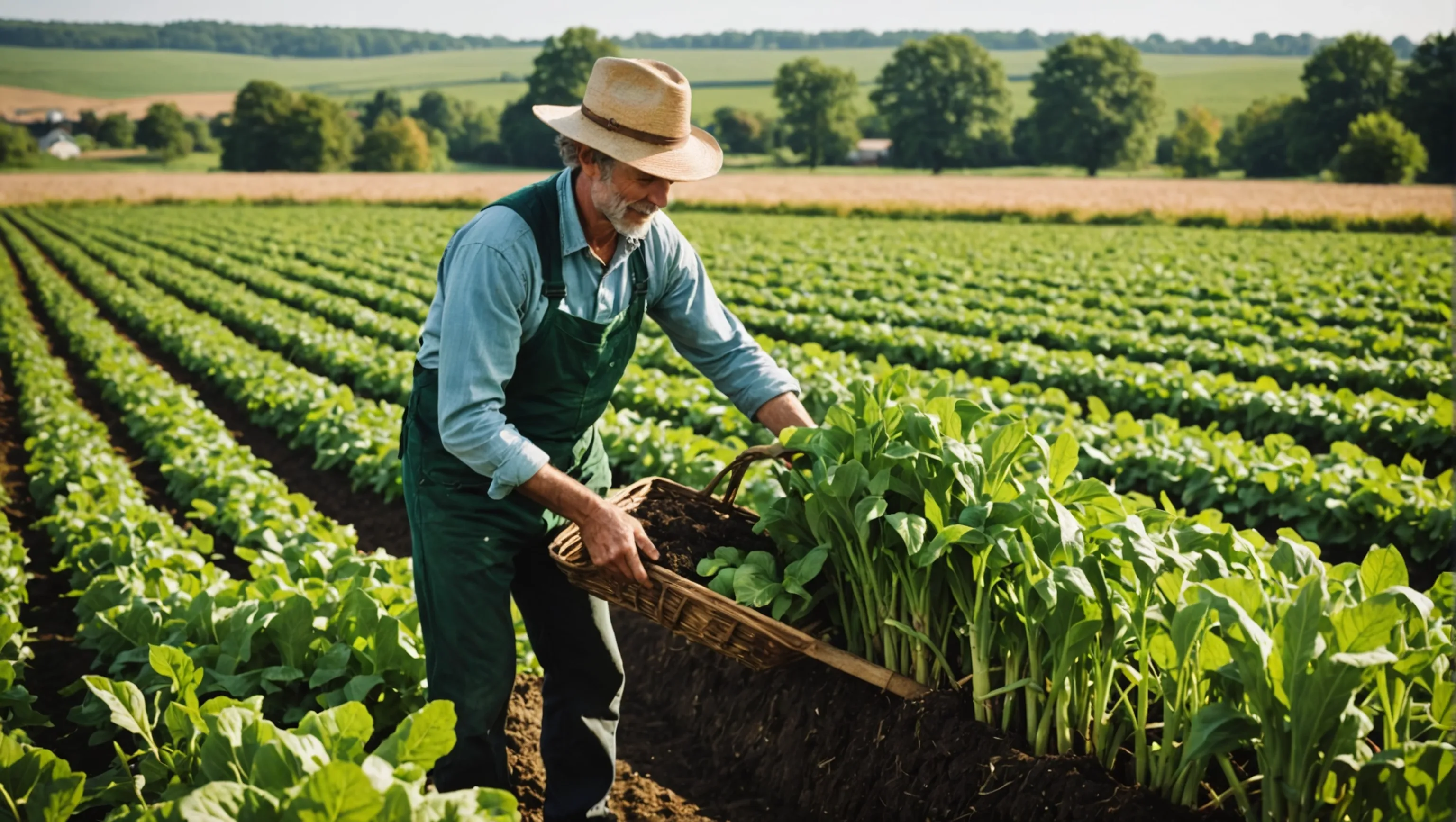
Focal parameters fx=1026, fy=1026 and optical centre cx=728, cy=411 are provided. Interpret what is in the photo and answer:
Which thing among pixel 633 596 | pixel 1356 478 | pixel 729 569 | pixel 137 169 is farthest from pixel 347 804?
pixel 137 169

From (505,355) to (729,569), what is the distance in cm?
87

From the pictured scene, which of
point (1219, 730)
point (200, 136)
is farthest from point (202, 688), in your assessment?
point (200, 136)

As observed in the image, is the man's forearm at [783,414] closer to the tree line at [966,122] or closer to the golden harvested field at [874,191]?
the golden harvested field at [874,191]

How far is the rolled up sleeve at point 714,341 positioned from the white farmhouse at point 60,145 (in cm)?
8121

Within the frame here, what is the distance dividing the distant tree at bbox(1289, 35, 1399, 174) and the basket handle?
2616 inches

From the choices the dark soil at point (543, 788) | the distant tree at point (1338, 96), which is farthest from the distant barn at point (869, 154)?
the dark soil at point (543, 788)

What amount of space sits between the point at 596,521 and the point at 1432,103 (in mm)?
68432

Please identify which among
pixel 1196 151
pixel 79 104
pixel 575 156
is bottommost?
pixel 575 156

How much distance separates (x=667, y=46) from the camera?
140875 millimetres

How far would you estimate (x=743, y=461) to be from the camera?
10.3ft

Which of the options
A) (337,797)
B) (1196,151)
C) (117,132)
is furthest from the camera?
(117,132)

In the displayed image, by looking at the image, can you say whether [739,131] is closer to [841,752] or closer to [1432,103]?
[1432,103]

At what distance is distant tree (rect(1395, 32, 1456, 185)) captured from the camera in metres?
54.7

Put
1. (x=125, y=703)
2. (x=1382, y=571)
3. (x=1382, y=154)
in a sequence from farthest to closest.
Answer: (x=1382, y=154) → (x=125, y=703) → (x=1382, y=571)
